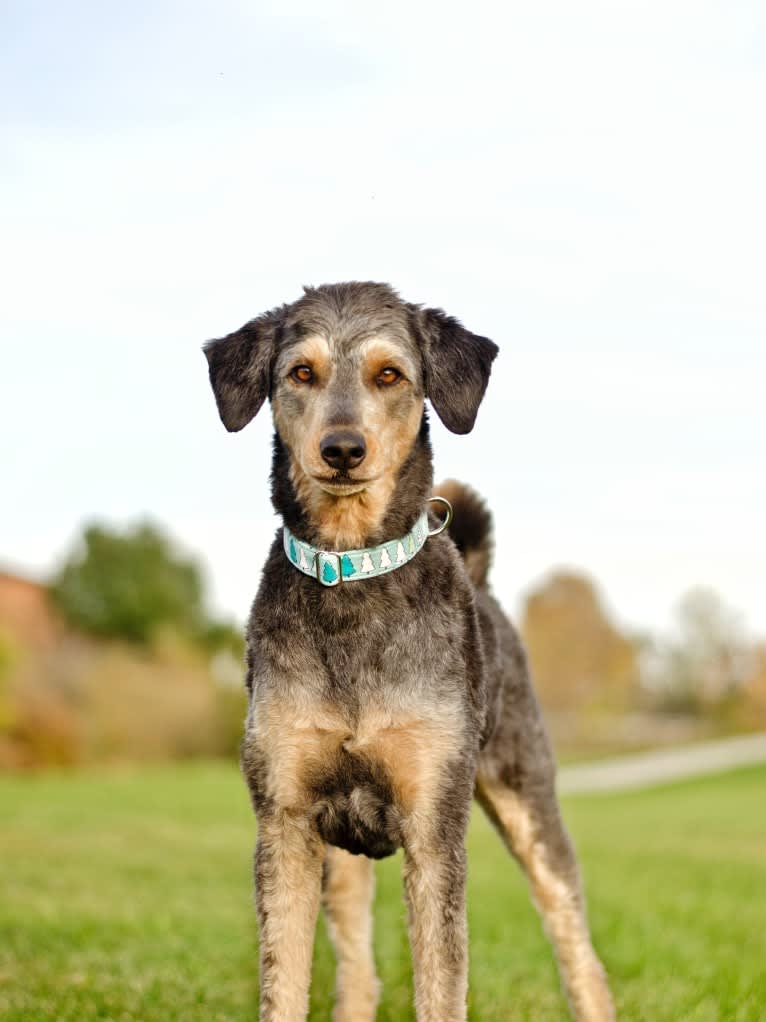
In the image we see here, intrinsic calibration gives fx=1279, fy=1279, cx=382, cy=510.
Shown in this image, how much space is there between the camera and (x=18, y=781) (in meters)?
29.3

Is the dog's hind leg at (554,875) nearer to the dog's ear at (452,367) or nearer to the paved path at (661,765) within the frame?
the dog's ear at (452,367)

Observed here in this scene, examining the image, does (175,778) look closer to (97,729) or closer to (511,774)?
(97,729)

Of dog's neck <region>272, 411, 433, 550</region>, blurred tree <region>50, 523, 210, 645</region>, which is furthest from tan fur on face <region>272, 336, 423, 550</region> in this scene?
blurred tree <region>50, 523, 210, 645</region>

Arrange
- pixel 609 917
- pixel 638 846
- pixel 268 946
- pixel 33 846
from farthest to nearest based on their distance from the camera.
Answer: pixel 638 846, pixel 33 846, pixel 609 917, pixel 268 946

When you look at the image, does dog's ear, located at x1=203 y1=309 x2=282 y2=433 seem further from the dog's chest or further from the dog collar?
the dog's chest

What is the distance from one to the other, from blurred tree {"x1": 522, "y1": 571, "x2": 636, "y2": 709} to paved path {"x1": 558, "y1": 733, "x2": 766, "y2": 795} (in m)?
4.62

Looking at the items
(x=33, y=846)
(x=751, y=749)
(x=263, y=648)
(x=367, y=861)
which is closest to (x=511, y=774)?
(x=367, y=861)

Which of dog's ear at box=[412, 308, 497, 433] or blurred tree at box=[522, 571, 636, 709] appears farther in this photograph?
blurred tree at box=[522, 571, 636, 709]

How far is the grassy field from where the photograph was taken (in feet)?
21.9

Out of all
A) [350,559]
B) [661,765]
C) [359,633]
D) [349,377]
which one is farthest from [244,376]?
[661,765]

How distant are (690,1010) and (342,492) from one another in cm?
397

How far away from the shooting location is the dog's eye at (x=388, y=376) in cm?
465

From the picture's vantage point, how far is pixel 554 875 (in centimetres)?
567

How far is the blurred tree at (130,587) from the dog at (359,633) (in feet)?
117
